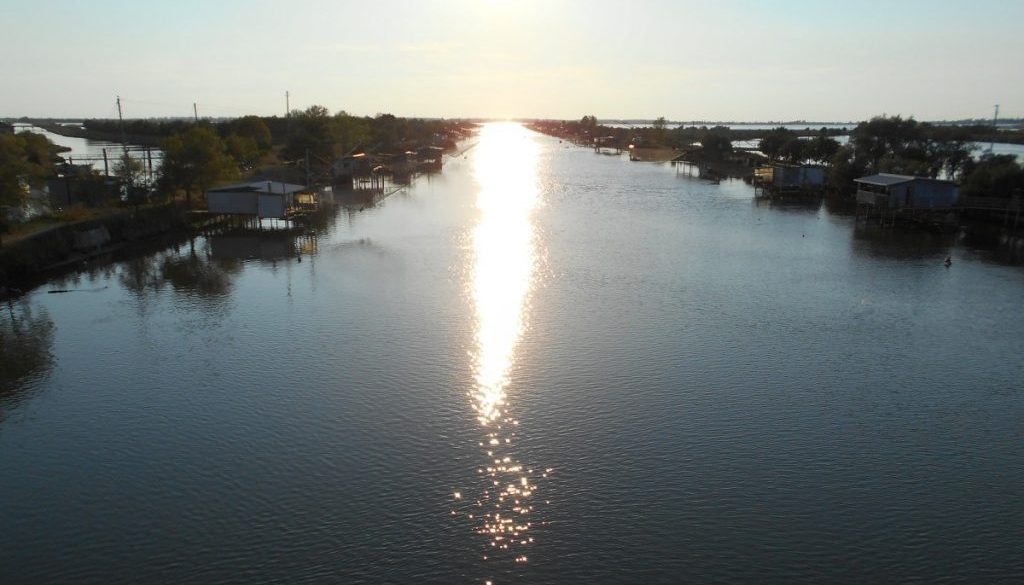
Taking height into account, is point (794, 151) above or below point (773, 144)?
below

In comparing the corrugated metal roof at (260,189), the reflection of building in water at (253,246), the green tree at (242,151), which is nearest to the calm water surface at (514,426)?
the reflection of building in water at (253,246)

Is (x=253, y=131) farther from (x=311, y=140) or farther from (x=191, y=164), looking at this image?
(x=191, y=164)

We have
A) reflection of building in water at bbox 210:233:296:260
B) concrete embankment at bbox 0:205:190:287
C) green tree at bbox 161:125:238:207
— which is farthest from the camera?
green tree at bbox 161:125:238:207

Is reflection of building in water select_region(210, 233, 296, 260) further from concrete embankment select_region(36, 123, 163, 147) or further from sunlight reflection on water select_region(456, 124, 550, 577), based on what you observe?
concrete embankment select_region(36, 123, 163, 147)

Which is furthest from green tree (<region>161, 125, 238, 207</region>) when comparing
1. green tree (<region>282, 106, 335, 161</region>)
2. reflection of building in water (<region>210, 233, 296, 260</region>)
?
green tree (<region>282, 106, 335, 161</region>)

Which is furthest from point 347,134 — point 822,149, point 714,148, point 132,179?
point 822,149

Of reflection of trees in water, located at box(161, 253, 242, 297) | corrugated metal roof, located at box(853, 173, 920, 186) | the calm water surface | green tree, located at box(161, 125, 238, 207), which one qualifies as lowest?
the calm water surface

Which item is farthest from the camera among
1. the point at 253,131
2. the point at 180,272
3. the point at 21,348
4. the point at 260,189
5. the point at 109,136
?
the point at 109,136
